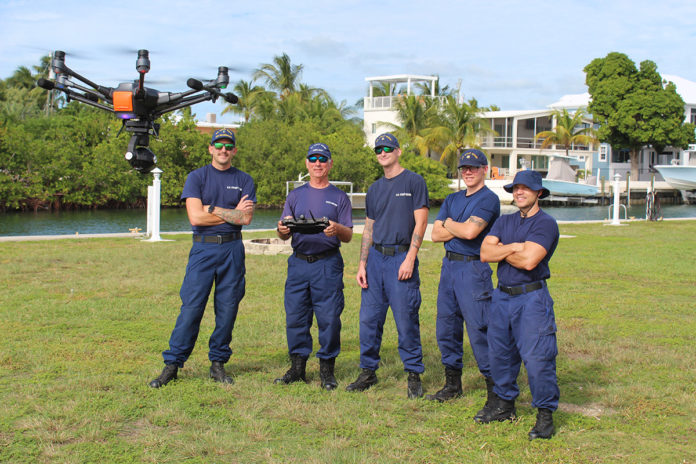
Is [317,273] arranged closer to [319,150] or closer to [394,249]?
[394,249]

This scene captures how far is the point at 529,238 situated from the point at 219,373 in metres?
2.75

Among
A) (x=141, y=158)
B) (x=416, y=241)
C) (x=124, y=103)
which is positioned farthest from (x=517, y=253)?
(x=124, y=103)

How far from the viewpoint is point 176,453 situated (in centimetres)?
407

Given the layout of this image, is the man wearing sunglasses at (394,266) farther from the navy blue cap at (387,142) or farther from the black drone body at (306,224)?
the black drone body at (306,224)

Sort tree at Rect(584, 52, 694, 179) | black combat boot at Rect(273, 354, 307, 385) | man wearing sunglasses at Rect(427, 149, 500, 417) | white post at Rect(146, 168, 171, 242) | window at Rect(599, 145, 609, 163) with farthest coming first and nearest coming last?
window at Rect(599, 145, 609, 163) < tree at Rect(584, 52, 694, 179) < white post at Rect(146, 168, 171, 242) < black combat boot at Rect(273, 354, 307, 385) < man wearing sunglasses at Rect(427, 149, 500, 417)

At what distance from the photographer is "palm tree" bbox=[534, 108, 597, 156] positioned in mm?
57844

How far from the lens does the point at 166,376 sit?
5.36 m

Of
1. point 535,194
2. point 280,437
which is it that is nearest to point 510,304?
point 535,194

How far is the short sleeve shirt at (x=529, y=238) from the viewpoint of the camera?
439 centimetres

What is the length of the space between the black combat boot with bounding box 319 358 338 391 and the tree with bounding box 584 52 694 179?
190 ft

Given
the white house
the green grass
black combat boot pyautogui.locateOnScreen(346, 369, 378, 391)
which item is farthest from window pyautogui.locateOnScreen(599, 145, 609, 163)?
black combat boot pyautogui.locateOnScreen(346, 369, 378, 391)

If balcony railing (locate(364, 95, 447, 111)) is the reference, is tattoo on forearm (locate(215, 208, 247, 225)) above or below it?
below

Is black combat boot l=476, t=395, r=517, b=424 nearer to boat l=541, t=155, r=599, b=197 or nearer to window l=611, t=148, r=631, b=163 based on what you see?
boat l=541, t=155, r=599, b=197

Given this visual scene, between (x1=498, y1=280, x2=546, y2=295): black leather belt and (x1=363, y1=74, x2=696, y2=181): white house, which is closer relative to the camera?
(x1=498, y1=280, x2=546, y2=295): black leather belt
